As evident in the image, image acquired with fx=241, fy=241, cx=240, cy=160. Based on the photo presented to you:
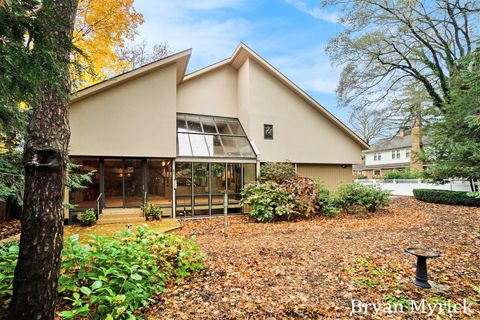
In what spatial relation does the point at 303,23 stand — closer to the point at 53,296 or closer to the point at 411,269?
the point at 411,269

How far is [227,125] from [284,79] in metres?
4.06

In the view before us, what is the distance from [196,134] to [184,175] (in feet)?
7.10

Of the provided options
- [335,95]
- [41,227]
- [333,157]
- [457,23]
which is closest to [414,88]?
[457,23]

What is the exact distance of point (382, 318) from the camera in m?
3.11

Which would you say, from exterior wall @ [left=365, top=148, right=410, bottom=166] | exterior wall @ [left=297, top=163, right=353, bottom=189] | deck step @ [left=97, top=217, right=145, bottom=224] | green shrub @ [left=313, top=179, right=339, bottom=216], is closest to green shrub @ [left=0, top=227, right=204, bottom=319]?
deck step @ [left=97, top=217, right=145, bottom=224]

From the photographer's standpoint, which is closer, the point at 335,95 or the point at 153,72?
the point at 153,72

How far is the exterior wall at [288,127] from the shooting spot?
12.9 meters

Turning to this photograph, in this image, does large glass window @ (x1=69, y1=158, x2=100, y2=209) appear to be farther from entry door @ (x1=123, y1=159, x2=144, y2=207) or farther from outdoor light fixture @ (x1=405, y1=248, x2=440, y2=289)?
outdoor light fixture @ (x1=405, y1=248, x2=440, y2=289)

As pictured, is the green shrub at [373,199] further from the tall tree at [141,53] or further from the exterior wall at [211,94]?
the tall tree at [141,53]

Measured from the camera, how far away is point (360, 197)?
10.7 metres

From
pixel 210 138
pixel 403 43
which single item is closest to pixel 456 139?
pixel 403 43

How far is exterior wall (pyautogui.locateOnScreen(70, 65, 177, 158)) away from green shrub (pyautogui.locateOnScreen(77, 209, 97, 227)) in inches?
90.8

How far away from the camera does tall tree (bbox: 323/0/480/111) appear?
1422cm

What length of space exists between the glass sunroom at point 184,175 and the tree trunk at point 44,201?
8154 millimetres
